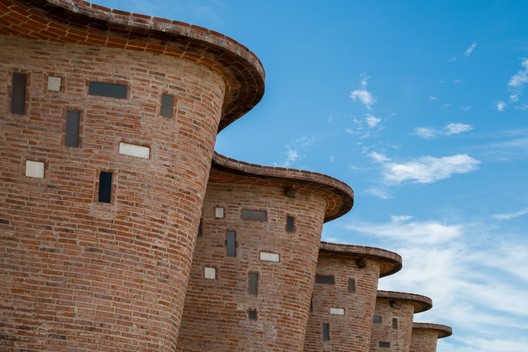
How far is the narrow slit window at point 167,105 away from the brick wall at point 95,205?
93 mm

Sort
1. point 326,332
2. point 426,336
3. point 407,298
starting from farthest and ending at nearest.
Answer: point 426,336, point 407,298, point 326,332

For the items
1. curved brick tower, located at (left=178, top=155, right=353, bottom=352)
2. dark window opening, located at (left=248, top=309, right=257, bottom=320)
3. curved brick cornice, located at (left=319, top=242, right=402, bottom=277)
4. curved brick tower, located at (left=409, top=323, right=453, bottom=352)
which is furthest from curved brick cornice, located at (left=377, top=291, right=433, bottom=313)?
dark window opening, located at (left=248, top=309, right=257, bottom=320)

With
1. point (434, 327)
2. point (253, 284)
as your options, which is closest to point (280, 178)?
point (253, 284)

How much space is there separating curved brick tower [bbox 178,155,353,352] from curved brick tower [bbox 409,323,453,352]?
26893 millimetres

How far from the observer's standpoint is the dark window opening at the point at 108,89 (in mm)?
17828

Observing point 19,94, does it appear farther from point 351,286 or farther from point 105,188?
point 351,286

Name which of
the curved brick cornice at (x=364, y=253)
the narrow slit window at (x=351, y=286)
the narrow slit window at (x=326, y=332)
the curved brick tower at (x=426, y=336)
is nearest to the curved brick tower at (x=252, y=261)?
the curved brick cornice at (x=364, y=253)

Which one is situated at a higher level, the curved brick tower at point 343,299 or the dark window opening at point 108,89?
the dark window opening at point 108,89

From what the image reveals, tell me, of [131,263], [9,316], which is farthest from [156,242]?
[9,316]

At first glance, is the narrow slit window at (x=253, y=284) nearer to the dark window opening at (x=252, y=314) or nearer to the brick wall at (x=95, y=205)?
the dark window opening at (x=252, y=314)

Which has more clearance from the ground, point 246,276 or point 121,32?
point 121,32

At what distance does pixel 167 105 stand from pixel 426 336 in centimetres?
3874

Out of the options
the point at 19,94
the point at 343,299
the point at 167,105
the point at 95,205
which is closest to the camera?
the point at 95,205

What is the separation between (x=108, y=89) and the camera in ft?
58.7
